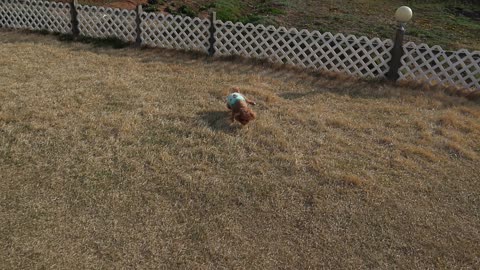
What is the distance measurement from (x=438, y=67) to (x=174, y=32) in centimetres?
491

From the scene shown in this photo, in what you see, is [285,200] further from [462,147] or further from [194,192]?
[462,147]

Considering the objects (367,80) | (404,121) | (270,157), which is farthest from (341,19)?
(270,157)

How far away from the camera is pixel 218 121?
481 centimetres

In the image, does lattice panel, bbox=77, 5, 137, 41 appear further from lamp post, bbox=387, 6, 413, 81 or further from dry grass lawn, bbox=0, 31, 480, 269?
lamp post, bbox=387, 6, 413, 81

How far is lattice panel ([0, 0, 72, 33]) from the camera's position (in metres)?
8.61

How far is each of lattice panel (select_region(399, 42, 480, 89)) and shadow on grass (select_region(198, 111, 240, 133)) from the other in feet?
11.0

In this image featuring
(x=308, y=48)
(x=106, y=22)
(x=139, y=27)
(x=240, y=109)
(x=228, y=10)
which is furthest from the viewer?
(x=228, y=10)

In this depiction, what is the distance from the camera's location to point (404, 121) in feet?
16.7

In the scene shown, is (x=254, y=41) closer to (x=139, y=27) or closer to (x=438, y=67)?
(x=139, y=27)

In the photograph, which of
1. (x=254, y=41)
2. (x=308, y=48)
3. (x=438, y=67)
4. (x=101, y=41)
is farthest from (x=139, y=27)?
(x=438, y=67)

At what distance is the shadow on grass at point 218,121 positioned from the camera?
4617mm

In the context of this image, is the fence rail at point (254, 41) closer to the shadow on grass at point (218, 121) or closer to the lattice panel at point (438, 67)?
the lattice panel at point (438, 67)

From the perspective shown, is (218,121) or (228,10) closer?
(218,121)

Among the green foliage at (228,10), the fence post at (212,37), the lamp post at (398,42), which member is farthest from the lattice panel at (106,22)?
the lamp post at (398,42)
